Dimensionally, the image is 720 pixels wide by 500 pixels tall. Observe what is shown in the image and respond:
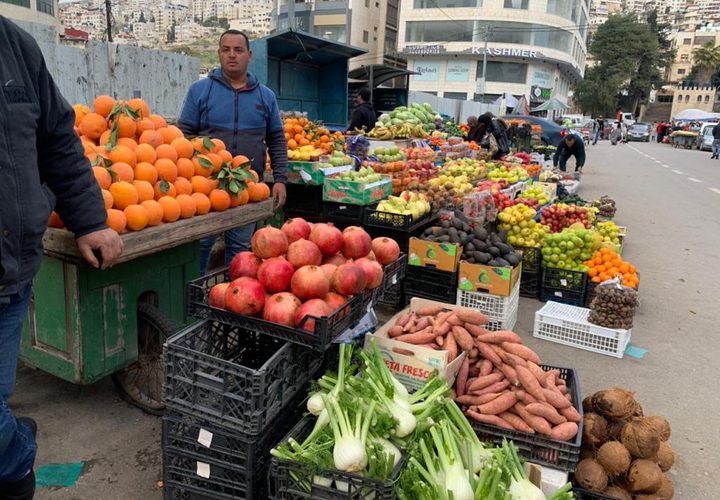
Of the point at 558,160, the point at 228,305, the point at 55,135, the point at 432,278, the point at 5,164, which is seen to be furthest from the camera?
the point at 558,160

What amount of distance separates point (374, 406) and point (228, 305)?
837 millimetres

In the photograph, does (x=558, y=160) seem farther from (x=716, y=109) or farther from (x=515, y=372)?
(x=716, y=109)

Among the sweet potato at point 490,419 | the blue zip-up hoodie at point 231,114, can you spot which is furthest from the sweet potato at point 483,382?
the blue zip-up hoodie at point 231,114

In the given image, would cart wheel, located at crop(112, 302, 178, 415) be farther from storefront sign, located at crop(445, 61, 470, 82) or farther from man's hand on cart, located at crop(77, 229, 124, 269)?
storefront sign, located at crop(445, 61, 470, 82)

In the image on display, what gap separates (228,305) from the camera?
2645 millimetres

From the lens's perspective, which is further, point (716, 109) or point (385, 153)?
point (716, 109)

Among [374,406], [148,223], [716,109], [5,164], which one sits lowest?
[374,406]

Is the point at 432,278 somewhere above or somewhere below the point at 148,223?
below

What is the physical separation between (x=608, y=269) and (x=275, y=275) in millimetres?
4545

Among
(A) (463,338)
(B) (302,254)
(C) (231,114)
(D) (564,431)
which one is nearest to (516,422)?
(D) (564,431)

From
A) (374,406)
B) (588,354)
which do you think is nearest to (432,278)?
(588,354)

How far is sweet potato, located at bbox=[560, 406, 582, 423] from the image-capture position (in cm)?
292

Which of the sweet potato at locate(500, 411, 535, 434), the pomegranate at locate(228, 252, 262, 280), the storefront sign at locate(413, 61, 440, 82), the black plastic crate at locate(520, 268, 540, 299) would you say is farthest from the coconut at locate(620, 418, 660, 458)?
the storefront sign at locate(413, 61, 440, 82)

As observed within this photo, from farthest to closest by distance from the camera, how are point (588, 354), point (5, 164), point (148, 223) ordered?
1. point (588, 354)
2. point (148, 223)
3. point (5, 164)
